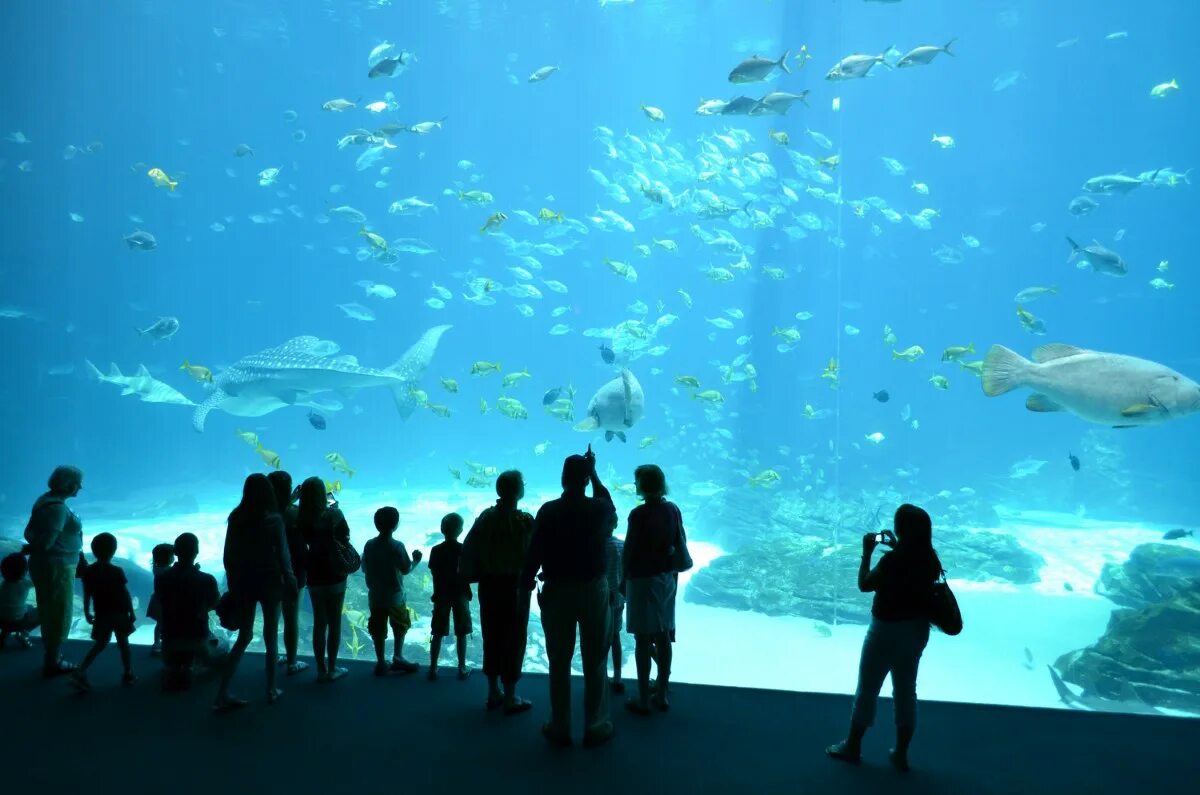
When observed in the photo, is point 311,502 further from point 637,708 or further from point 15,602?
point 15,602

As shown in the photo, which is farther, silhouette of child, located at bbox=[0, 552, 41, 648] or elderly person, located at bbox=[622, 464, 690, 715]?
silhouette of child, located at bbox=[0, 552, 41, 648]

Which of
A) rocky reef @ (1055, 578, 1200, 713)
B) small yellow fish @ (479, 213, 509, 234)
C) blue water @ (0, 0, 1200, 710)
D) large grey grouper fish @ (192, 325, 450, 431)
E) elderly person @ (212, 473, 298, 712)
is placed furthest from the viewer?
blue water @ (0, 0, 1200, 710)

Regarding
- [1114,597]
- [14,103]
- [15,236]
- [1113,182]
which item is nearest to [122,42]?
[14,103]

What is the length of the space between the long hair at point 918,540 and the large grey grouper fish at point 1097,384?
8.29ft

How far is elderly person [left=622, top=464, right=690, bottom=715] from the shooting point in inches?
131

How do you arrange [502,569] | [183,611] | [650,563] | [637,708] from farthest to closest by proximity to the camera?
1. [183,611]
2. [637,708]
3. [650,563]
4. [502,569]

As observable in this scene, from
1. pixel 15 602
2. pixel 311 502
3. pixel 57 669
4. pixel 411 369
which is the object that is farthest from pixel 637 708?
pixel 411 369

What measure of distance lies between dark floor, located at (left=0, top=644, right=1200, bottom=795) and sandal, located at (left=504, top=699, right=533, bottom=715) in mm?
65

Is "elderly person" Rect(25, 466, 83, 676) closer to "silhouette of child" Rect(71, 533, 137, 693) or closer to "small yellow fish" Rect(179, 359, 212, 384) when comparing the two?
"silhouette of child" Rect(71, 533, 137, 693)

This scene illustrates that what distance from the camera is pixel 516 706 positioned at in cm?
342

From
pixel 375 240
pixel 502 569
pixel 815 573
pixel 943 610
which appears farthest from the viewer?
pixel 375 240

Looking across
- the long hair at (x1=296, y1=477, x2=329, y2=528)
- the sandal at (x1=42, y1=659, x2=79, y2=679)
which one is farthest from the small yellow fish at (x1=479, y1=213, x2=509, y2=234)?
the sandal at (x1=42, y1=659, x2=79, y2=679)

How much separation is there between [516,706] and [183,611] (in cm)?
197

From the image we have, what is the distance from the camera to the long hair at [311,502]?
12.3 ft
